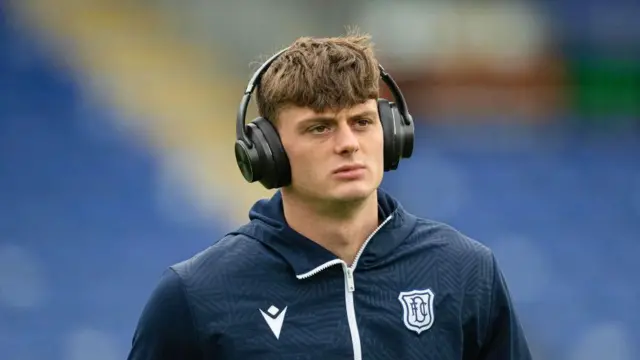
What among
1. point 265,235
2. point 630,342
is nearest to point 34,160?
point 630,342

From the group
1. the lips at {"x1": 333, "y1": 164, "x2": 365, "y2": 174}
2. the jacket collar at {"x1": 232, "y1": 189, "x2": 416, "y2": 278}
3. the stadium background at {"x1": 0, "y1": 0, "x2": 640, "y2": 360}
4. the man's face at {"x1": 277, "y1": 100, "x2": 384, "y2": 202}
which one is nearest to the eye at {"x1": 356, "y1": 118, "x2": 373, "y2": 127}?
the man's face at {"x1": 277, "y1": 100, "x2": 384, "y2": 202}

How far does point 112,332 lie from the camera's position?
832 cm

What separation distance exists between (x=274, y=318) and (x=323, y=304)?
0.39 ft

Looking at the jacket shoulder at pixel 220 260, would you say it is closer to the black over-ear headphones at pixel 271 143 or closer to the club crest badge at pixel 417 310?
the black over-ear headphones at pixel 271 143

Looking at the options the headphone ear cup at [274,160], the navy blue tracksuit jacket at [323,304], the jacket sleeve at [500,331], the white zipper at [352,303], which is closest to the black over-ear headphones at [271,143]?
the headphone ear cup at [274,160]

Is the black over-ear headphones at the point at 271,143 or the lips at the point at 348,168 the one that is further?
the black over-ear headphones at the point at 271,143

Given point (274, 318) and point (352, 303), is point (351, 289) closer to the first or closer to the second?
point (352, 303)

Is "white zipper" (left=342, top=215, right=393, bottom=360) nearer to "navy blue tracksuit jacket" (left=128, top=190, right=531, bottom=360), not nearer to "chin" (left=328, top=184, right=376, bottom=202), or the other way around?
"navy blue tracksuit jacket" (left=128, top=190, right=531, bottom=360)

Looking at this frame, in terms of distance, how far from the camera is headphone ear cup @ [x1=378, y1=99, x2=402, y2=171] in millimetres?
2986

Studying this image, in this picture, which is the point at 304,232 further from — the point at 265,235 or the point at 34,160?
the point at 34,160

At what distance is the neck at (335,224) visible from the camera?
2.90 m

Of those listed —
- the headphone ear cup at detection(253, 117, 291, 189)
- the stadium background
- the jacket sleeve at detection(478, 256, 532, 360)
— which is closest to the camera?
the headphone ear cup at detection(253, 117, 291, 189)

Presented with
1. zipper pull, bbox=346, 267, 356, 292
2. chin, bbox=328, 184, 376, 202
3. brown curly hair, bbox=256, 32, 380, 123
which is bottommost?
zipper pull, bbox=346, 267, 356, 292

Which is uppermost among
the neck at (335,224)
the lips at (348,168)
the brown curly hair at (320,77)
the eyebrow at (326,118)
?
the brown curly hair at (320,77)
